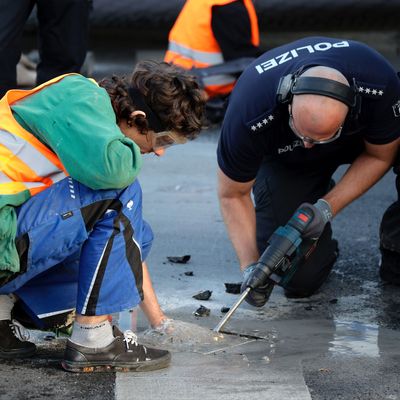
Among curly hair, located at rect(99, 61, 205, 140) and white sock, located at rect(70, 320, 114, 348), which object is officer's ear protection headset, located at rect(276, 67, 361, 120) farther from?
white sock, located at rect(70, 320, 114, 348)

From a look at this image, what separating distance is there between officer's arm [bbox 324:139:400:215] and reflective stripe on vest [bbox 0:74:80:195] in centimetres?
129

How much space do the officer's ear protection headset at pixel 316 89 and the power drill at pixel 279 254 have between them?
1.41ft

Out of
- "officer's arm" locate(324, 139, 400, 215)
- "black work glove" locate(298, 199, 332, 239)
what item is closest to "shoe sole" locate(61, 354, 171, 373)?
"black work glove" locate(298, 199, 332, 239)

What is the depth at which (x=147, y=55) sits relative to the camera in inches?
343

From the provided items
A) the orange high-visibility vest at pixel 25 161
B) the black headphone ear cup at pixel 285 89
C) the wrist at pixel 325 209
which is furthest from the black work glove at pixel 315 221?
the orange high-visibility vest at pixel 25 161

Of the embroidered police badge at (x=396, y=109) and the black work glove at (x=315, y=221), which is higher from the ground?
the embroidered police badge at (x=396, y=109)

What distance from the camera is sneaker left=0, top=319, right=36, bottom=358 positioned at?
319 cm

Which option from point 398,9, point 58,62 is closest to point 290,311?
point 58,62

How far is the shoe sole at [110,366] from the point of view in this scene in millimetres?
3066

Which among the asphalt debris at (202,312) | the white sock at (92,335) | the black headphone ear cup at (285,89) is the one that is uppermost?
the black headphone ear cup at (285,89)

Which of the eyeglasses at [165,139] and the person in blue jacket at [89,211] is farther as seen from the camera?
the eyeglasses at [165,139]

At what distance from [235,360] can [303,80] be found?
1.00 metres

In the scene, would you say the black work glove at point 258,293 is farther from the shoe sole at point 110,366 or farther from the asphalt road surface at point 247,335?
the shoe sole at point 110,366

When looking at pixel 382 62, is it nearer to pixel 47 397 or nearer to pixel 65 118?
pixel 65 118
